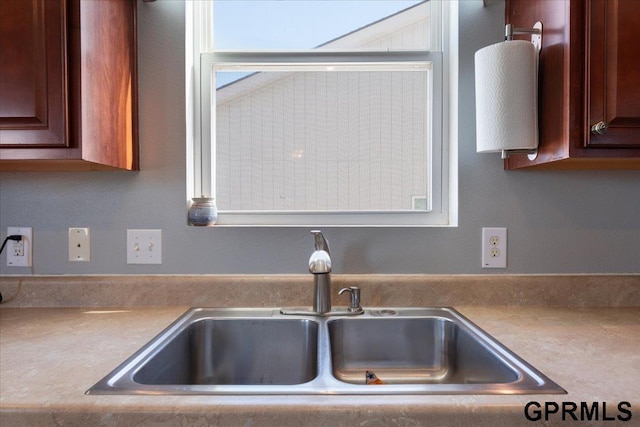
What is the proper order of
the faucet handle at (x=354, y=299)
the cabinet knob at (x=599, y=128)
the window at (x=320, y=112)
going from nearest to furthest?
1. the cabinet knob at (x=599, y=128)
2. the faucet handle at (x=354, y=299)
3. the window at (x=320, y=112)

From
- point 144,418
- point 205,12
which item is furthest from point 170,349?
point 205,12

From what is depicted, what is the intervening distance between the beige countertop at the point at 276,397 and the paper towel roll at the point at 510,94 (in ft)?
1.63

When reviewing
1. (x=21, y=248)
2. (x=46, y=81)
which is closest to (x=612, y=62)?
(x=46, y=81)

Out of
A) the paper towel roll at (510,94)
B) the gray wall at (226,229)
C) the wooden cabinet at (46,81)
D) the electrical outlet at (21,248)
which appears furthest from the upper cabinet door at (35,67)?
the paper towel roll at (510,94)

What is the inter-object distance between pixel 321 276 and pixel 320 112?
1.91 feet

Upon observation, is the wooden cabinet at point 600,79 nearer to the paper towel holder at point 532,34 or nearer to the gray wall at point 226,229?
the paper towel holder at point 532,34

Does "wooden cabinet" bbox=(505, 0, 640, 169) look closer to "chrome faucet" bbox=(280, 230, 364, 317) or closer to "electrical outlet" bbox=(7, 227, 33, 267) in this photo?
"chrome faucet" bbox=(280, 230, 364, 317)

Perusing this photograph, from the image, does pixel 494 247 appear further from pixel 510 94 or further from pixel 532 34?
pixel 532 34

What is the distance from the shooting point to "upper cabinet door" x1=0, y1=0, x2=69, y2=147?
3.14 ft

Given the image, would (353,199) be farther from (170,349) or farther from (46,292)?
(46,292)

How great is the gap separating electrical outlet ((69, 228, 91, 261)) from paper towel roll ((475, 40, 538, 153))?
1245 mm

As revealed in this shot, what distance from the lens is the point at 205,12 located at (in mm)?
1392

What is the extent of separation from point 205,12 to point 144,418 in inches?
50.0

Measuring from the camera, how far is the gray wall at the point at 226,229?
4.19 feet
